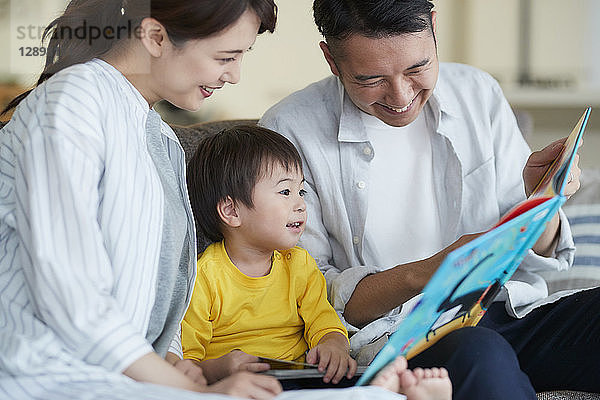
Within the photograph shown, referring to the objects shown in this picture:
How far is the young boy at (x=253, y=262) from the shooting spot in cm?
137

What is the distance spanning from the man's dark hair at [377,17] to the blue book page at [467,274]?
19.8 inches

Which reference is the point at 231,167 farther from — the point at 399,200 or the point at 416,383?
the point at 416,383

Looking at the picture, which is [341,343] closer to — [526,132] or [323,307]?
[323,307]

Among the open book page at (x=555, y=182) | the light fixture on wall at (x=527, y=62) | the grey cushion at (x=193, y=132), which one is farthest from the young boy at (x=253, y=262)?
the light fixture on wall at (x=527, y=62)

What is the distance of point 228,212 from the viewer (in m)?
1.44

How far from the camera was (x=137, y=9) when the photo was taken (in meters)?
1.19

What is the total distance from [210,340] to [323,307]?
220 mm

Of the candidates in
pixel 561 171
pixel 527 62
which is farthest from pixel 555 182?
pixel 527 62

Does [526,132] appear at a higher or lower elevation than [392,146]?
lower

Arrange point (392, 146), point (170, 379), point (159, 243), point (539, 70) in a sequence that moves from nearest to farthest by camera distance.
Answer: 1. point (170, 379)
2. point (159, 243)
3. point (392, 146)
4. point (539, 70)

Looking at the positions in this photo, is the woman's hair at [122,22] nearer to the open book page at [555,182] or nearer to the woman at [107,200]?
the woman at [107,200]

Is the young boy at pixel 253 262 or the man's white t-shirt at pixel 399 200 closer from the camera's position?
the young boy at pixel 253 262

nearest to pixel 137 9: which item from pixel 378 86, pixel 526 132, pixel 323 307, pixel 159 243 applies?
pixel 159 243

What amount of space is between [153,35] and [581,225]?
48.7 inches
